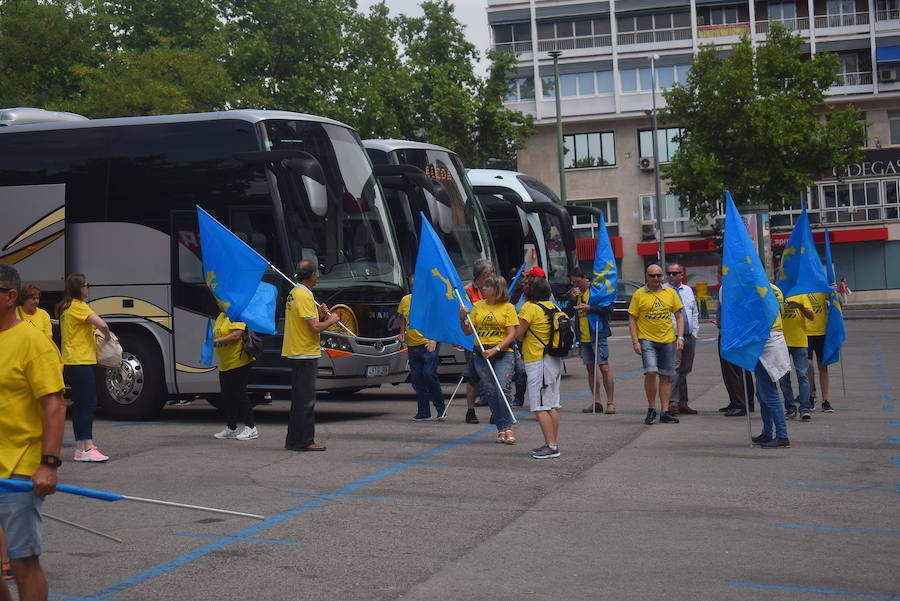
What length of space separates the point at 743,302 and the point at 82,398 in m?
6.31

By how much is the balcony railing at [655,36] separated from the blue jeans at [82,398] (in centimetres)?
5044

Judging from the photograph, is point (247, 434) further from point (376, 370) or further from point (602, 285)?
point (602, 285)

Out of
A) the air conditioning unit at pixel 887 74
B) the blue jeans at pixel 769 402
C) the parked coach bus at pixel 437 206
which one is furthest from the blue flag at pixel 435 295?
the air conditioning unit at pixel 887 74

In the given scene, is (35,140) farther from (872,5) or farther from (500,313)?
(872,5)

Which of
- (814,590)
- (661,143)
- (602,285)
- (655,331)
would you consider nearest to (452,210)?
(602,285)

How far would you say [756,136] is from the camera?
1852 inches

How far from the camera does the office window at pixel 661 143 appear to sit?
58000mm

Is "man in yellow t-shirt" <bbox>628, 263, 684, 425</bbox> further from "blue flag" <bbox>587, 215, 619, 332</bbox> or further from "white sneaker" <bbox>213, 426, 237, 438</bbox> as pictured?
"white sneaker" <bbox>213, 426, 237, 438</bbox>

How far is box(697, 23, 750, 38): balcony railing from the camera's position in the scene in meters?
57.8

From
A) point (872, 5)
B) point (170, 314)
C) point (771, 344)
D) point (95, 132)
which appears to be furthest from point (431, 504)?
point (872, 5)

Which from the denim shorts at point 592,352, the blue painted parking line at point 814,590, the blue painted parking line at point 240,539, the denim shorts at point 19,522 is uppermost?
the denim shorts at point 592,352

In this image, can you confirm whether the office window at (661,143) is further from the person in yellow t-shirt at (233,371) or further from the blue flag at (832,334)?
the person in yellow t-shirt at (233,371)

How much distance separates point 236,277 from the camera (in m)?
12.8

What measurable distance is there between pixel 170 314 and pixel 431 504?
6551 millimetres
